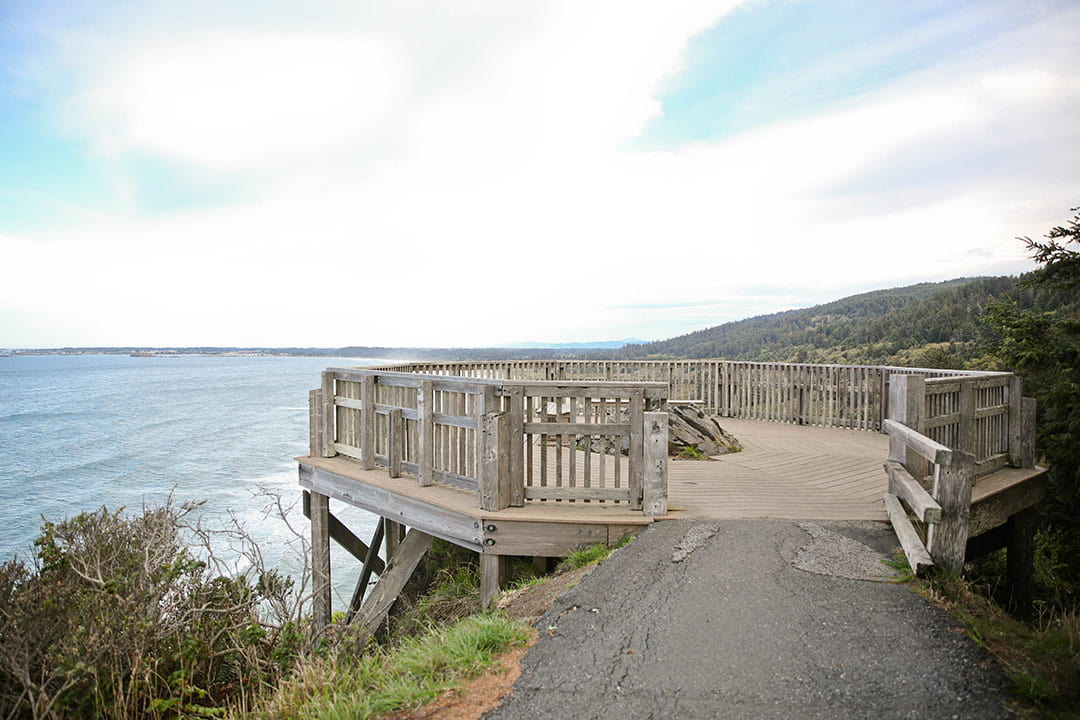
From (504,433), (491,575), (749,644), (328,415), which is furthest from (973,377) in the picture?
(328,415)

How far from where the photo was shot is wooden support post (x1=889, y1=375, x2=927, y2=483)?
563cm

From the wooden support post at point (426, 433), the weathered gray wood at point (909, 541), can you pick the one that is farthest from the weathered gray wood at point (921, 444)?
the wooden support post at point (426, 433)

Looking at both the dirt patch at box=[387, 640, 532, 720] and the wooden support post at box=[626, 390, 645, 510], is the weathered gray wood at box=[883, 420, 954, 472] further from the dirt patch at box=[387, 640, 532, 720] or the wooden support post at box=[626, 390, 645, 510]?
the dirt patch at box=[387, 640, 532, 720]

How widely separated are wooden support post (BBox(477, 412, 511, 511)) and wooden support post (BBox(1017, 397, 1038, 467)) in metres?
6.48

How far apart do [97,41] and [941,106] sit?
69.2 feet

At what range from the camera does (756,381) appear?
13406 mm

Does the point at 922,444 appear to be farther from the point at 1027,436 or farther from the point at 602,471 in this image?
the point at 1027,436

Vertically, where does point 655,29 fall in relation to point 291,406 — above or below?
above

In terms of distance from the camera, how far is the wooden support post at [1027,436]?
23.6ft

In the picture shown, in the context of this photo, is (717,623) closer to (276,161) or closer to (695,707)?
(695,707)

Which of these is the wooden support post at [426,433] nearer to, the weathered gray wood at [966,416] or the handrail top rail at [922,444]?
the handrail top rail at [922,444]

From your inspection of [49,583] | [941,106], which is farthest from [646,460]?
[941,106]

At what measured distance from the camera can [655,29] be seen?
1388 centimetres

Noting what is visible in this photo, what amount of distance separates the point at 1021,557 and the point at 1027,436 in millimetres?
1478
